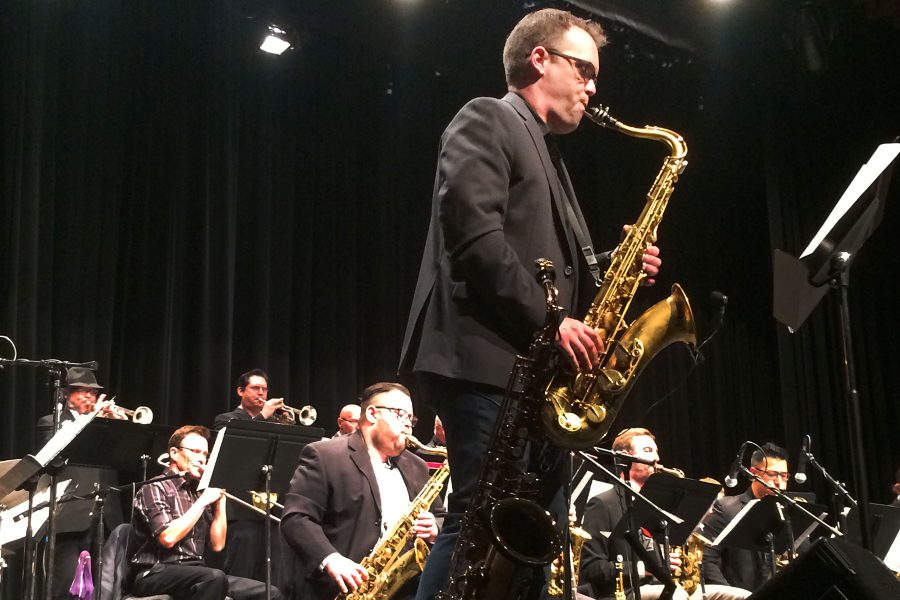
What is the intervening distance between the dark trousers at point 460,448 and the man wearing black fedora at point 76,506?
15.4 feet

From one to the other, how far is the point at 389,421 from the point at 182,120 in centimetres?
549

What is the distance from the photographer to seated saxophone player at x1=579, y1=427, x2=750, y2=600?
20.8 ft

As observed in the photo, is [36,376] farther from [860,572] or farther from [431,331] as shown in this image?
[860,572]

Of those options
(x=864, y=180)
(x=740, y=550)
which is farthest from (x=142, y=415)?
(x=864, y=180)

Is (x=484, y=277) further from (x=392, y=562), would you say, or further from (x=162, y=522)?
(x=162, y=522)

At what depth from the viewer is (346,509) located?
494cm

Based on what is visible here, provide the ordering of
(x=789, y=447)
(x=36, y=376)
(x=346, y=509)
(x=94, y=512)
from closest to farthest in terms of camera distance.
A: (x=346, y=509)
(x=94, y=512)
(x=36, y=376)
(x=789, y=447)

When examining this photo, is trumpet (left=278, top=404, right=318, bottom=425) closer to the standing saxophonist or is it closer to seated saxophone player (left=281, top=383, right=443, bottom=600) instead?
seated saxophone player (left=281, top=383, right=443, bottom=600)

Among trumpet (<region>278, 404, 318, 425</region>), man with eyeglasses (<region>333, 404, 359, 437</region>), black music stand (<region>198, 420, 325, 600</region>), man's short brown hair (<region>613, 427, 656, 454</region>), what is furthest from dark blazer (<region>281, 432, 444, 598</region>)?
trumpet (<region>278, 404, 318, 425</region>)

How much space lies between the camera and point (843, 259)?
11.0 feet

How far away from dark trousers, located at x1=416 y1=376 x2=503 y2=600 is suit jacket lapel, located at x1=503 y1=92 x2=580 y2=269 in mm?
477

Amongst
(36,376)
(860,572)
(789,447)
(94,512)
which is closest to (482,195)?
(860,572)

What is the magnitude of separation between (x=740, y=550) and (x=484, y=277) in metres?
6.59

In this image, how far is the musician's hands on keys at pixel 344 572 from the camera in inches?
174
